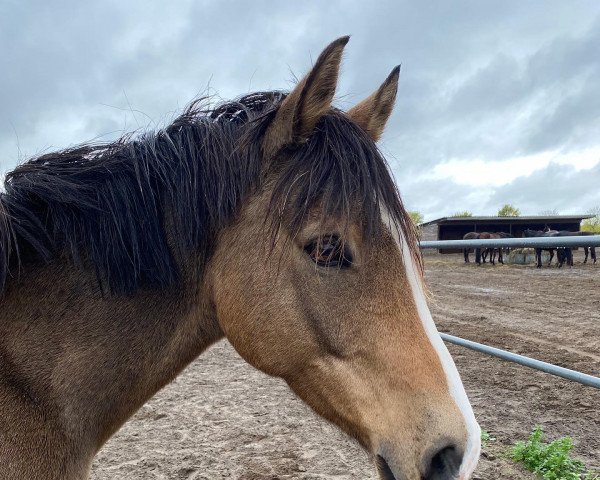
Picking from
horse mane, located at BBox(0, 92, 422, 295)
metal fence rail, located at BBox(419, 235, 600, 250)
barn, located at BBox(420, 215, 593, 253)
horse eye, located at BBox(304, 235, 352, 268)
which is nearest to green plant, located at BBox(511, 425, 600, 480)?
metal fence rail, located at BBox(419, 235, 600, 250)

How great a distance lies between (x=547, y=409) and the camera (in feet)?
15.0

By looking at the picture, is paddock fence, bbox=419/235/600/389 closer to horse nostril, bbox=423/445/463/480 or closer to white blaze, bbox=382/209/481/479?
white blaze, bbox=382/209/481/479

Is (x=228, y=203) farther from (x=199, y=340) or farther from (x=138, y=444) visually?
(x=138, y=444)

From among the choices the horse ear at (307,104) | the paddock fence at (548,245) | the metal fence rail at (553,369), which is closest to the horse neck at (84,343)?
the horse ear at (307,104)

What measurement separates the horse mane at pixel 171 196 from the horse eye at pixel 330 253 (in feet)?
0.31

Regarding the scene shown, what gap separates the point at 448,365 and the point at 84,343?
1285 millimetres

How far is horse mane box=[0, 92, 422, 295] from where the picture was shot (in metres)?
1.69

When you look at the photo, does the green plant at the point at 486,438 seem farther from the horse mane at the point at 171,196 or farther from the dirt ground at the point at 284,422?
the horse mane at the point at 171,196

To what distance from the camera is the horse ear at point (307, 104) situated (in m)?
1.62

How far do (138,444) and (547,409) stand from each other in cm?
383

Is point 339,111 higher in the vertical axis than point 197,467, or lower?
higher

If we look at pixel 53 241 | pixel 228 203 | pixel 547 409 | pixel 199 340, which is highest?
pixel 228 203

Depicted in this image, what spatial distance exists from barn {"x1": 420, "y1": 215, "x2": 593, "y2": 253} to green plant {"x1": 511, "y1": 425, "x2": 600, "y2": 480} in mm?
37654

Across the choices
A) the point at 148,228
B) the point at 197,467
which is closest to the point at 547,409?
the point at 197,467
